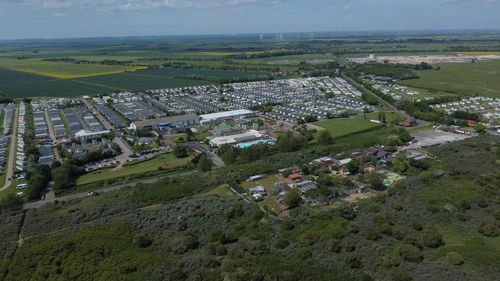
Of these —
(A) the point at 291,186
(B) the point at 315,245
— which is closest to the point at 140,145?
(A) the point at 291,186

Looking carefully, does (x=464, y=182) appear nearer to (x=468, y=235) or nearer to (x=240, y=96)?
(x=468, y=235)

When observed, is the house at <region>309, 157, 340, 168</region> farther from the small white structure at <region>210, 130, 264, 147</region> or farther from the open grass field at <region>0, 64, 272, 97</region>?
the open grass field at <region>0, 64, 272, 97</region>

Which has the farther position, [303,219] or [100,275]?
[303,219]

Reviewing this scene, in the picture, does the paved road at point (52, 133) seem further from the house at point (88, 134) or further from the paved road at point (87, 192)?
the paved road at point (87, 192)

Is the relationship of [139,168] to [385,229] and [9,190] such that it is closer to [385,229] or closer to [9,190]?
[9,190]

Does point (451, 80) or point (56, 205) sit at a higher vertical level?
point (451, 80)

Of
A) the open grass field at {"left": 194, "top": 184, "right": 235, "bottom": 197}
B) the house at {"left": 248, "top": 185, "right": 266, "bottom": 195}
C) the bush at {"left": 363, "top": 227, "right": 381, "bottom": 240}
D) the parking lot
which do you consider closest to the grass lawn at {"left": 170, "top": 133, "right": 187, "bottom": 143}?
the open grass field at {"left": 194, "top": 184, "right": 235, "bottom": 197}
